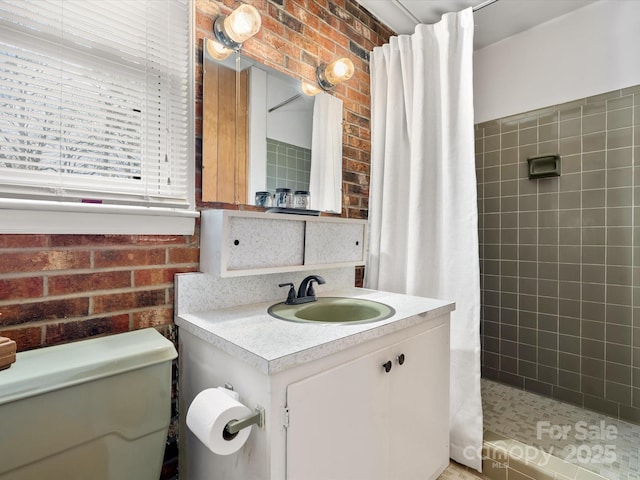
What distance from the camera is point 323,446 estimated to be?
0.91m

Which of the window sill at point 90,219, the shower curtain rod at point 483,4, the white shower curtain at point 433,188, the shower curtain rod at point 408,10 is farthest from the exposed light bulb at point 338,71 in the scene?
the window sill at point 90,219

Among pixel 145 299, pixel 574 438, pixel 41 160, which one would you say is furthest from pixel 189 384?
pixel 574 438

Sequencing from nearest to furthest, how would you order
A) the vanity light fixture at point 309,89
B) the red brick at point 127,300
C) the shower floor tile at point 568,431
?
the red brick at point 127,300
the shower floor tile at point 568,431
the vanity light fixture at point 309,89

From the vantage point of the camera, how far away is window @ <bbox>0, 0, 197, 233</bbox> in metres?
0.93

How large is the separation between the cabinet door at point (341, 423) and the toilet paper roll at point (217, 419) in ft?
0.41

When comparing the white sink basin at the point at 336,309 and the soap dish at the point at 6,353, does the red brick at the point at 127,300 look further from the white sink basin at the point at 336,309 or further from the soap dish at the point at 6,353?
the white sink basin at the point at 336,309

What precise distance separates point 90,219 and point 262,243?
1.85 ft

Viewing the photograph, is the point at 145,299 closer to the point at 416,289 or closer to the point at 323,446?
the point at 323,446

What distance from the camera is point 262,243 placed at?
1273 millimetres

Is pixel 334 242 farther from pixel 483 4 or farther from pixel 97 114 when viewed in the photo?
pixel 483 4

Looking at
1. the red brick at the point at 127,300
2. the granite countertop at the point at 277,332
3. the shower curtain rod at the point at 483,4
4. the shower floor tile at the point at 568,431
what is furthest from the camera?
the shower curtain rod at the point at 483,4

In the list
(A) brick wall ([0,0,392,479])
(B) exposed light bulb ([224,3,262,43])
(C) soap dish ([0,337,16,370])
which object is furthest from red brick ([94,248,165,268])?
(B) exposed light bulb ([224,3,262,43])

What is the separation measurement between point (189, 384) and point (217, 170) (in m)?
0.82

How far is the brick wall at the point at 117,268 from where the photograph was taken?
0.94 m
